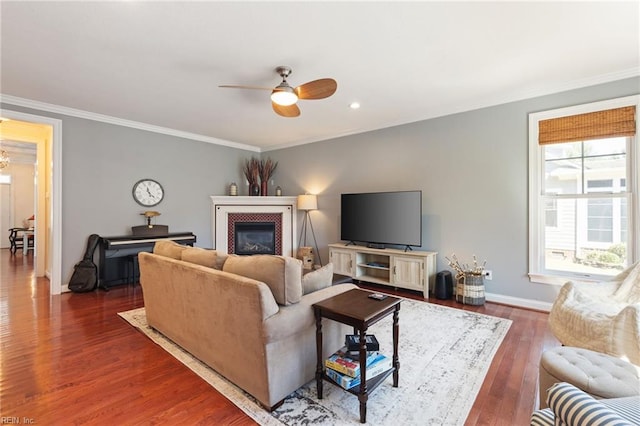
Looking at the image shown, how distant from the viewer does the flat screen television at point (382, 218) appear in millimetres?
4207

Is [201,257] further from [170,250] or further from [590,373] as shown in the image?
[590,373]

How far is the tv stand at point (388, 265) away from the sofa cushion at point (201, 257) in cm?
266

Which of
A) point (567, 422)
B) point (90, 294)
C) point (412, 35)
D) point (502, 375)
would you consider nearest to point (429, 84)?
point (412, 35)

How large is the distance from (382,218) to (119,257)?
409cm

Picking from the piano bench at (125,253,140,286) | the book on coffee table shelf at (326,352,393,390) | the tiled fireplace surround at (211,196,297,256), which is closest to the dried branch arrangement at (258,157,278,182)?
the tiled fireplace surround at (211,196,297,256)

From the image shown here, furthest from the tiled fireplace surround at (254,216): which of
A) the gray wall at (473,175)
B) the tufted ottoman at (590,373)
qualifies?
the tufted ottoman at (590,373)

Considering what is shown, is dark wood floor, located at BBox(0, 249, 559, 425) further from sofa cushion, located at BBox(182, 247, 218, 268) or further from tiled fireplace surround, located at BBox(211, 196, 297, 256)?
tiled fireplace surround, located at BBox(211, 196, 297, 256)

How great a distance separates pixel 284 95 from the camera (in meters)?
2.82

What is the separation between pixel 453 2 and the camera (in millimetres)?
1974

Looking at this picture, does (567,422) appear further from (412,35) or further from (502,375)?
(412,35)

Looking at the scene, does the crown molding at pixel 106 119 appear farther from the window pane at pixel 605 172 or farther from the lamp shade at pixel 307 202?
the window pane at pixel 605 172

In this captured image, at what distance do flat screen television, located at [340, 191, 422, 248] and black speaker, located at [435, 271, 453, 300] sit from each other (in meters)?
0.52

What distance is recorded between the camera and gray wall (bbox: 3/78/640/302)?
143 inches

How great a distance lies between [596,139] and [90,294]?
259 inches
